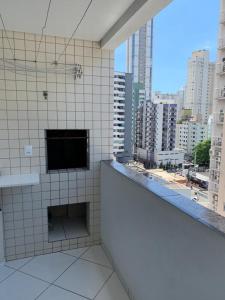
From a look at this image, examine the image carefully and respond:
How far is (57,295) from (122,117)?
1.80 metres

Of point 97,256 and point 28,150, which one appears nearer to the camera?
point 28,150

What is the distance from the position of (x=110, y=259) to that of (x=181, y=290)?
129cm

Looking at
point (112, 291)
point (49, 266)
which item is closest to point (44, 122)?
point (49, 266)

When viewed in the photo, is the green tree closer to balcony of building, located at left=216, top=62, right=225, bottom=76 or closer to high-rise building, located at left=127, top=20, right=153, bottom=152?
balcony of building, located at left=216, top=62, right=225, bottom=76

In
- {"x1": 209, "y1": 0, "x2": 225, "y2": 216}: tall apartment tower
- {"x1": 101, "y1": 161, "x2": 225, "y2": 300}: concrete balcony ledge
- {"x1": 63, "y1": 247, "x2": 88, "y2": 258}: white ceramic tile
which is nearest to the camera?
{"x1": 101, "y1": 161, "x2": 225, "y2": 300}: concrete balcony ledge

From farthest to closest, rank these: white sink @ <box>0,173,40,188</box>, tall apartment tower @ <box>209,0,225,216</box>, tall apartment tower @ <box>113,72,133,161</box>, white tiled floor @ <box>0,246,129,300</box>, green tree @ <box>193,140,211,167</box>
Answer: tall apartment tower @ <box>113,72,133,161</box>, white sink @ <box>0,173,40,188</box>, white tiled floor @ <box>0,246,129,300</box>, green tree @ <box>193,140,211,167</box>, tall apartment tower @ <box>209,0,225,216</box>

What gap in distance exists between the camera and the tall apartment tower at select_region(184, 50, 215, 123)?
1.55 meters

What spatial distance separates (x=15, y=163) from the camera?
7.74 ft

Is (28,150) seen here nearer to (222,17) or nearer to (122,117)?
(122,117)

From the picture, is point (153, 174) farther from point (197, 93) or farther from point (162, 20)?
point (162, 20)

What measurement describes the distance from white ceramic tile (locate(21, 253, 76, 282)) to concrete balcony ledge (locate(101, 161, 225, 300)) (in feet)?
1.65

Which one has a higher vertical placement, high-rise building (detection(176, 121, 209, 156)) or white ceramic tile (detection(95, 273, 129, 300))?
high-rise building (detection(176, 121, 209, 156))

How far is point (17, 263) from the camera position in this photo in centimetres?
239

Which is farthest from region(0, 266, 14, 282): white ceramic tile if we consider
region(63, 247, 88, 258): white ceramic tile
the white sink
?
the white sink
